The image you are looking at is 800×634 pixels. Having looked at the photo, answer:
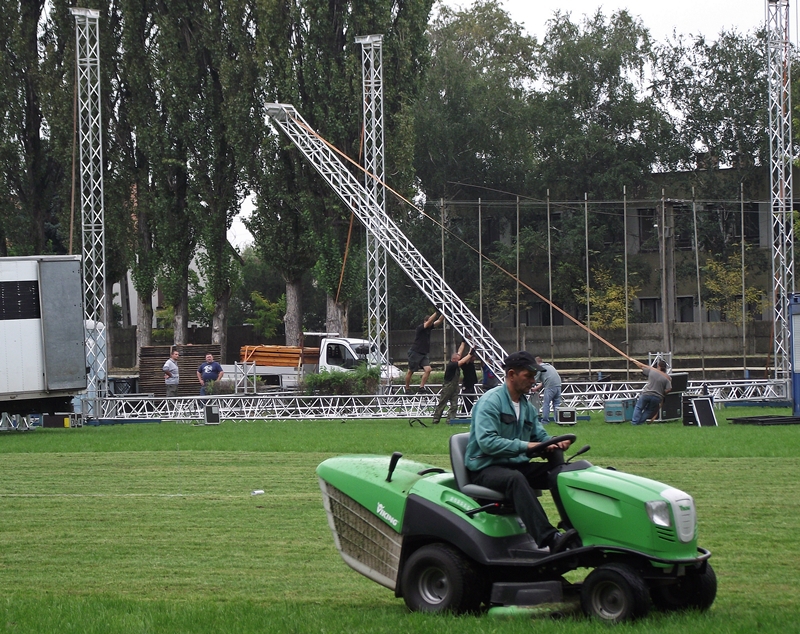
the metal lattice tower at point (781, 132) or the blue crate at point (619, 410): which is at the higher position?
the metal lattice tower at point (781, 132)

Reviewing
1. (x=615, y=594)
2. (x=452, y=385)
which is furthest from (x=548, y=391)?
(x=615, y=594)

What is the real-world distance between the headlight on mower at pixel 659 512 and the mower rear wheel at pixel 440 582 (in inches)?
51.2

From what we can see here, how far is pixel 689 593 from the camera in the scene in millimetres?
7301

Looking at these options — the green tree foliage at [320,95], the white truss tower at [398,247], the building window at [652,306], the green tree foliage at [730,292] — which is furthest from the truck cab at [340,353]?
the building window at [652,306]

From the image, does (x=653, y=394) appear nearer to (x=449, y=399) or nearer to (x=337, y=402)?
(x=449, y=399)

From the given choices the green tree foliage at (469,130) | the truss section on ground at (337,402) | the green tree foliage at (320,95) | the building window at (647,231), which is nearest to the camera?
the truss section on ground at (337,402)

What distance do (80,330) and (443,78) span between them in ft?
123

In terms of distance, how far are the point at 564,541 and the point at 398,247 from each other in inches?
1078

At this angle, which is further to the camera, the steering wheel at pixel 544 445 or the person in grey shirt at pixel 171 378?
the person in grey shirt at pixel 171 378

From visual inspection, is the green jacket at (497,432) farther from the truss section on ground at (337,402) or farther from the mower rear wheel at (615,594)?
the truss section on ground at (337,402)

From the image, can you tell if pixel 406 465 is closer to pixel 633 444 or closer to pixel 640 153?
pixel 633 444

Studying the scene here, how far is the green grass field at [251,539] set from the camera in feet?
23.4

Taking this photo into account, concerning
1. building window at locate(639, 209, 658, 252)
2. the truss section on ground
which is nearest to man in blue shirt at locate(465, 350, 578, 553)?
the truss section on ground

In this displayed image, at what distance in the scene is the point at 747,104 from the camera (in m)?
58.9
